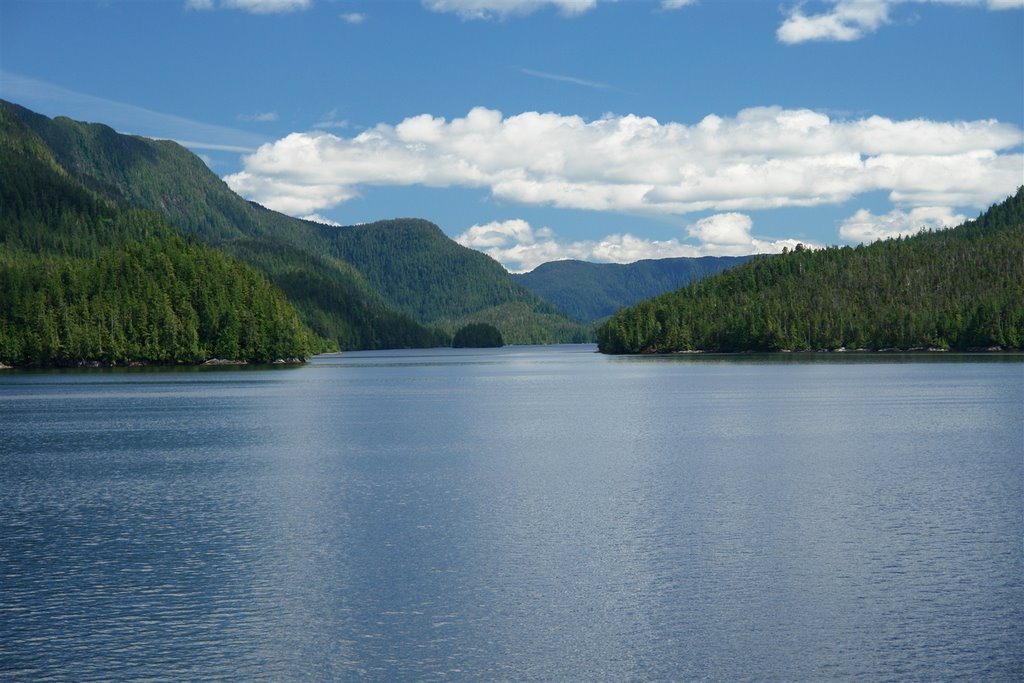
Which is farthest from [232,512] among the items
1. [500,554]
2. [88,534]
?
[500,554]

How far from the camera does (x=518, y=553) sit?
33.1m

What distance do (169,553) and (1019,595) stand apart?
24.2 metres

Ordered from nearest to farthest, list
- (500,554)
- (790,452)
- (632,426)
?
(500,554), (790,452), (632,426)

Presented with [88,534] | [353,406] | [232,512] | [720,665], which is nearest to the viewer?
[720,665]

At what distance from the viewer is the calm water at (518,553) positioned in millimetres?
23000

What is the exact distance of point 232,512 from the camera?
4075 cm

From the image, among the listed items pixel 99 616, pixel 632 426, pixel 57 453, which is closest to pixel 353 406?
pixel 632 426

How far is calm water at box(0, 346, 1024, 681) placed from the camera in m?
23.0

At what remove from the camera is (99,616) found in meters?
25.9

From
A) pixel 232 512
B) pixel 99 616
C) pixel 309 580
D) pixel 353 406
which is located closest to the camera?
pixel 99 616

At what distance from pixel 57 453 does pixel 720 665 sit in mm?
48927

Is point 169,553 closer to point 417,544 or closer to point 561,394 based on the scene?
point 417,544

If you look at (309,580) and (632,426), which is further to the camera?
(632,426)

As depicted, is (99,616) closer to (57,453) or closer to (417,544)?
(417,544)
